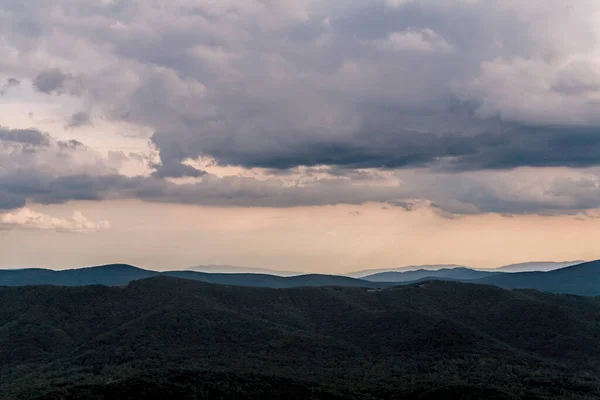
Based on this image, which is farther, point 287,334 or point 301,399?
A: point 287,334

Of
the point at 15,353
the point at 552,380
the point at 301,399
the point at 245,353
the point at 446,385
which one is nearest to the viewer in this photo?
the point at 301,399

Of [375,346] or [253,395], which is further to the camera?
[375,346]

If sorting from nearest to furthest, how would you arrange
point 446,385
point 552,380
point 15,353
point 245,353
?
1. point 446,385
2. point 552,380
3. point 245,353
4. point 15,353

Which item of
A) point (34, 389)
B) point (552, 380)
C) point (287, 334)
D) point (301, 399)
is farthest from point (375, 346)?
point (34, 389)

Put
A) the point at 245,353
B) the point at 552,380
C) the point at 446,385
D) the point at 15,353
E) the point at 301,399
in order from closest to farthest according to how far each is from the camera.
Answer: the point at 301,399
the point at 446,385
the point at 552,380
the point at 245,353
the point at 15,353

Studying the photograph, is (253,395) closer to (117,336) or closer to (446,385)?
(446,385)

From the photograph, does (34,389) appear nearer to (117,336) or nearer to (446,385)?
(117,336)

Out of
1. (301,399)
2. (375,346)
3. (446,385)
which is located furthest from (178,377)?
(375,346)

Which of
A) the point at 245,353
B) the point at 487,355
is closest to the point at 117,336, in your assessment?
the point at 245,353

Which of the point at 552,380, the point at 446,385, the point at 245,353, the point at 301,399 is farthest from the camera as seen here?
the point at 245,353
